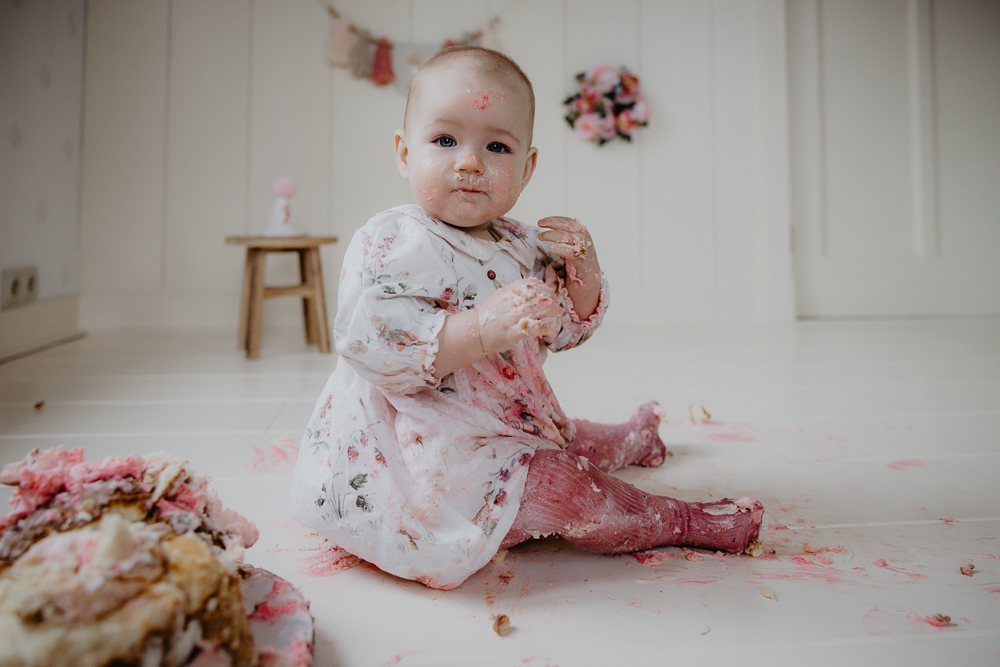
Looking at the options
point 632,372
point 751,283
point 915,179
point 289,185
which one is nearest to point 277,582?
point 632,372

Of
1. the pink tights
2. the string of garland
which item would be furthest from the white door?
the pink tights

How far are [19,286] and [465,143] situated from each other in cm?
216

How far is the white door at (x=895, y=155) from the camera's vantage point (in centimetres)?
336

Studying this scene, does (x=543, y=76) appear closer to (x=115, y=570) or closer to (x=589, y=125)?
(x=589, y=125)

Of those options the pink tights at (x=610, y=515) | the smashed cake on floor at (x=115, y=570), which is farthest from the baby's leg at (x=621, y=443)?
the smashed cake on floor at (x=115, y=570)

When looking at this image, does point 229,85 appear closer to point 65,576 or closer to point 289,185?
point 289,185

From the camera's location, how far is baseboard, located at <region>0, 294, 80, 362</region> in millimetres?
2236

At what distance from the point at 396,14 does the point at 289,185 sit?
997mm

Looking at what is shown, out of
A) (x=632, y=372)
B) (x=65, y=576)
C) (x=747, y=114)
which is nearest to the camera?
(x=65, y=576)

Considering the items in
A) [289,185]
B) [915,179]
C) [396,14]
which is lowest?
[289,185]

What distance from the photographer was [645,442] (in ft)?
3.82

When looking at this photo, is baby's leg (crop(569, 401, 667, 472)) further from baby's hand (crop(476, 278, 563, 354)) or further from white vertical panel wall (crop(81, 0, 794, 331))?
white vertical panel wall (crop(81, 0, 794, 331))

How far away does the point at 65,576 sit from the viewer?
465 millimetres

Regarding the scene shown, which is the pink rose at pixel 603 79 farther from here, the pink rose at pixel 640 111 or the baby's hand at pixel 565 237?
the baby's hand at pixel 565 237
